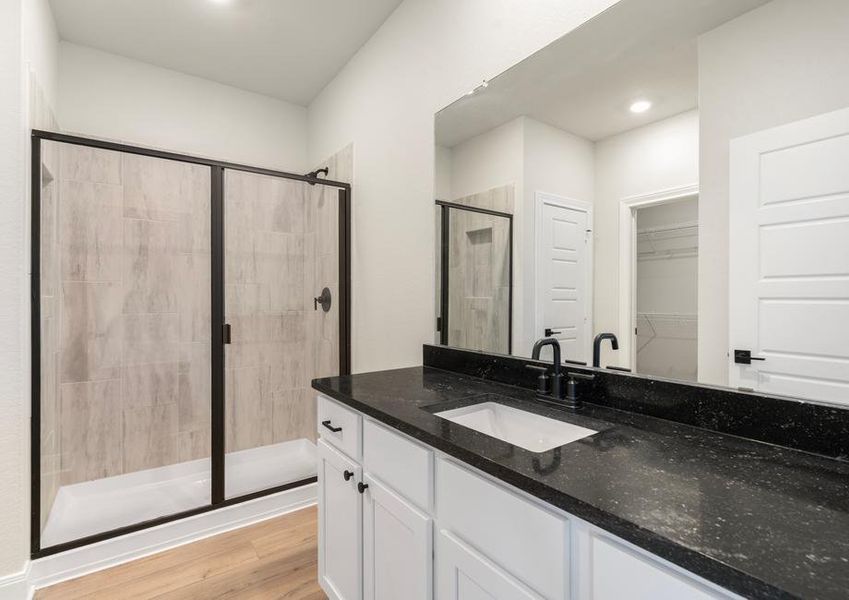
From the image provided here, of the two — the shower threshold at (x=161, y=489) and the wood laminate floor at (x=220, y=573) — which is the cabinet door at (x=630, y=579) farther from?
the shower threshold at (x=161, y=489)

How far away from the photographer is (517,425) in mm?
1303

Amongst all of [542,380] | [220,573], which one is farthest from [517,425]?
[220,573]

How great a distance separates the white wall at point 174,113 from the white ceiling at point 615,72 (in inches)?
66.1

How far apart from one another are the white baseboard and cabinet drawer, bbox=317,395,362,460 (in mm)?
1112

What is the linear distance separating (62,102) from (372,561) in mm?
3082

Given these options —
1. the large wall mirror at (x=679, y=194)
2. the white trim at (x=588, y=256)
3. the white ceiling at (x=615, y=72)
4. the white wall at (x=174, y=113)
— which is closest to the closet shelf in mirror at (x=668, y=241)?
the large wall mirror at (x=679, y=194)

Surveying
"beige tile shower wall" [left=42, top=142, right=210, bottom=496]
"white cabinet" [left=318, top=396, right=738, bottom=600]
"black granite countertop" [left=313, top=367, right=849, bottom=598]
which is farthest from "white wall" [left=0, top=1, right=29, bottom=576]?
"black granite countertop" [left=313, top=367, right=849, bottom=598]

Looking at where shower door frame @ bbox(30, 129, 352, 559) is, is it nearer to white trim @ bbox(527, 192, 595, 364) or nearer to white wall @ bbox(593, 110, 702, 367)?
white trim @ bbox(527, 192, 595, 364)

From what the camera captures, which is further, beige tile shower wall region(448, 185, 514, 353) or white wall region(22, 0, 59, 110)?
white wall region(22, 0, 59, 110)

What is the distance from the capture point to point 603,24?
49.6 inches

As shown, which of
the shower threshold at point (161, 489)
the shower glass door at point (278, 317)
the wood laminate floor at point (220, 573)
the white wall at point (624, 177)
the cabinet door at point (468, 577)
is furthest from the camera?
the shower glass door at point (278, 317)

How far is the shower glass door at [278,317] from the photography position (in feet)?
9.20

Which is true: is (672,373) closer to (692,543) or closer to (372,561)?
(692,543)

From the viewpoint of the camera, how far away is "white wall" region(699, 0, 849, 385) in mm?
854
